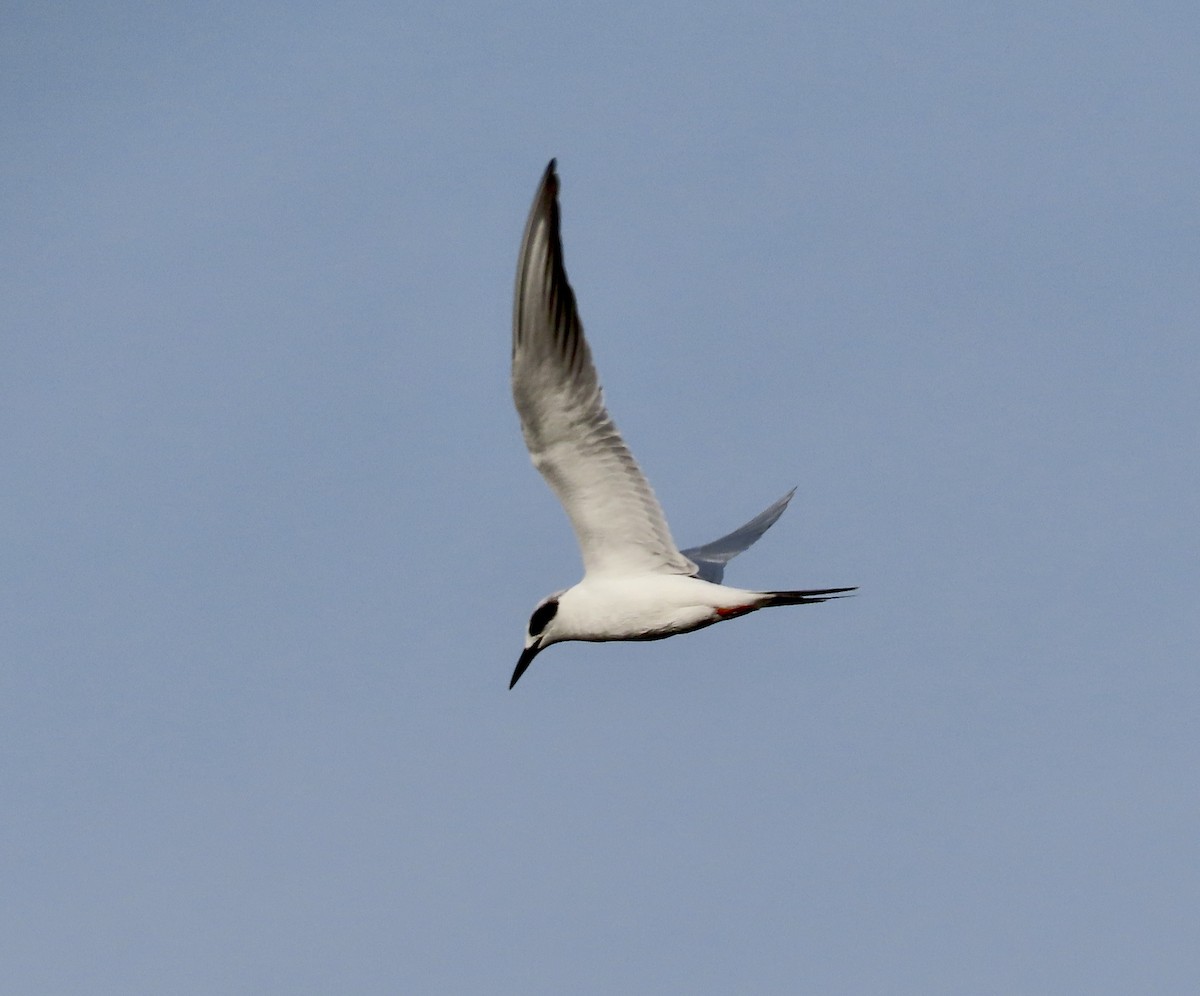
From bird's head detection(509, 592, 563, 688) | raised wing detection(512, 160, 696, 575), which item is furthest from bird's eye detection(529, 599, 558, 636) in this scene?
raised wing detection(512, 160, 696, 575)

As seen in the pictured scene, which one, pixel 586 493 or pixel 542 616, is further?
pixel 542 616

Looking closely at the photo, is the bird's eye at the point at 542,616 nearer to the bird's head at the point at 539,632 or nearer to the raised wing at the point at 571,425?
the bird's head at the point at 539,632

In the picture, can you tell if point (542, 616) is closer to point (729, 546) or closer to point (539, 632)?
point (539, 632)

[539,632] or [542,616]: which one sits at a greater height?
[542,616]

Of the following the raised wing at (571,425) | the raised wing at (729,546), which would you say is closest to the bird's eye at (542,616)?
the raised wing at (571,425)

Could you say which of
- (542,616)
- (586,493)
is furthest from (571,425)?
(542,616)

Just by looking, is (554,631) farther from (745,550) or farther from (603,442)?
(745,550)

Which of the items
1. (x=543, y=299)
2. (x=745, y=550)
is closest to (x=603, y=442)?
(x=543, y=299)

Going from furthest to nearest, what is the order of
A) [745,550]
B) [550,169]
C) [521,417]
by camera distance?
[745,550] < [521,417] < [550,169]
